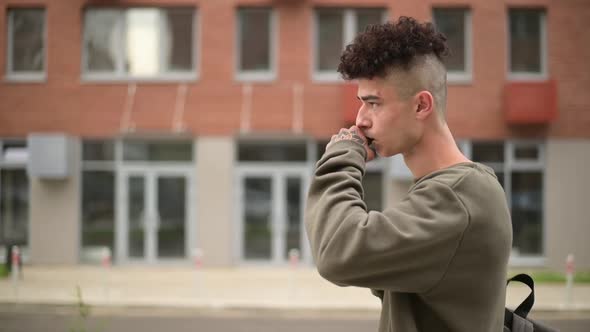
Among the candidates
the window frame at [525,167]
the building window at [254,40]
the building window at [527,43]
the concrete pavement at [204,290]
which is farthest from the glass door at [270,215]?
the building window at [527,43]

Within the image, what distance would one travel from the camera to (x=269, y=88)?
18.4 metres

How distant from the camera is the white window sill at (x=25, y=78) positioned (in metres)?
18.7

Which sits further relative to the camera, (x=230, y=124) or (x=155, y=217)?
(x=155, y=217)

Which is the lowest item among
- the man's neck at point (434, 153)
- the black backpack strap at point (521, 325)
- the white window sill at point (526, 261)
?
the white window sill at point (526, 261)

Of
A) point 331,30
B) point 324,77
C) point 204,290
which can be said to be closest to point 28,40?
point 324,77

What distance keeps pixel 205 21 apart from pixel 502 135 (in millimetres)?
8244

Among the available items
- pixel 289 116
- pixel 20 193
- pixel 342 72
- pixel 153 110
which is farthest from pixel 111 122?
pixel 342 72

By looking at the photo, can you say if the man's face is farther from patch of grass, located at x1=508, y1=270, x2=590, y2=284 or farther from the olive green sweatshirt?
patch of grass, located at x1=508, y1=270, x2=590, y2=284

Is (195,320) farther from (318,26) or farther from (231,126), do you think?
(318,26)

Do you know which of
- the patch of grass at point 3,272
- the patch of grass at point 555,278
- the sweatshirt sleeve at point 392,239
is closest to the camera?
the sweatshirt sleeve at point 392,239

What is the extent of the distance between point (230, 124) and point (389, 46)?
1692 centimetres

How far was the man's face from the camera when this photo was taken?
1564mm

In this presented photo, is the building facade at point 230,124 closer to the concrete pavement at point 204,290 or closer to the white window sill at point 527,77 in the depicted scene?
the white window sill at point 527,77

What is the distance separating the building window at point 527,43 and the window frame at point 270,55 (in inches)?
244
